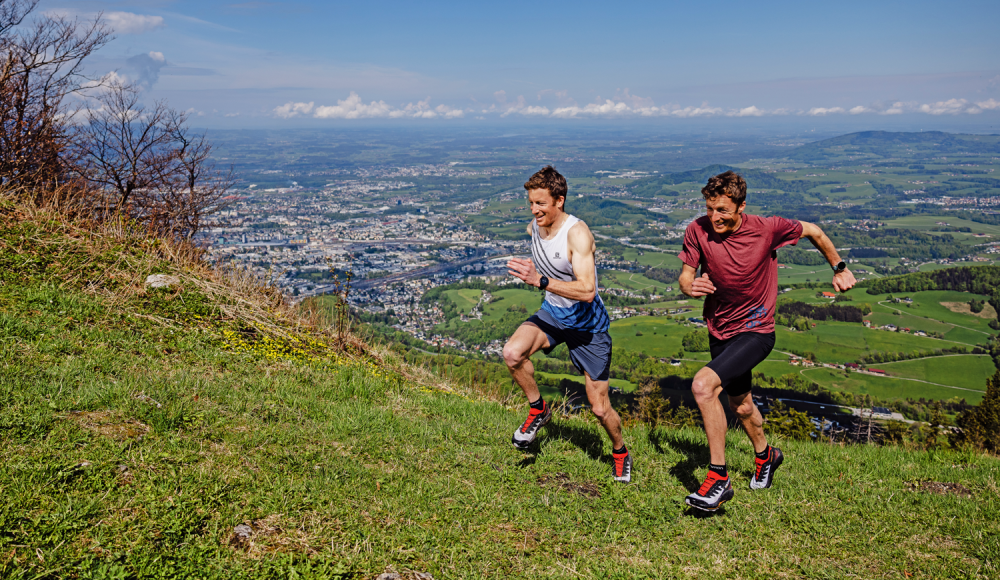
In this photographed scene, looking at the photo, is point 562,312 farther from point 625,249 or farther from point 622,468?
point 625,249

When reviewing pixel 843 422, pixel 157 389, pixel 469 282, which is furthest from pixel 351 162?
pixel 157 389

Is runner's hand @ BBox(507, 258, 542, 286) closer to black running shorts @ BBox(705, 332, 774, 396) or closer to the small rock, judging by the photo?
black running shorts @ BBox(705, 332, 774, 396)

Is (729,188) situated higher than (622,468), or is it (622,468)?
(729,188)

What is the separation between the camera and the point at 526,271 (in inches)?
154

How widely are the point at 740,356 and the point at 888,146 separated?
227747mm

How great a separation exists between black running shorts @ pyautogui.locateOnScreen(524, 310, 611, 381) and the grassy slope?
909 millimetres

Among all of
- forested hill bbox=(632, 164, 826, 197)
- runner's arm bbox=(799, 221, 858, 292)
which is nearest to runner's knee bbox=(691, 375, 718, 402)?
runner's arm bbox=(799, 221, 858, 292)

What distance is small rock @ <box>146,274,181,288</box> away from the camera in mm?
7254

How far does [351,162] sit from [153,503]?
11423 centimetres

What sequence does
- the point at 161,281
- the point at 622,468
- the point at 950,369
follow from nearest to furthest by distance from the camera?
1. the point at 622,468
2. the point at 161,281
3. the point at 950,369

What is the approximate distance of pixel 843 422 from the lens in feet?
81.1

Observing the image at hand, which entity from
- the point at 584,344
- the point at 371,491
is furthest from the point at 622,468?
the point at 371,491

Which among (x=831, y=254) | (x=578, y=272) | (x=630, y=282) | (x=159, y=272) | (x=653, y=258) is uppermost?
(x=831, y=254)

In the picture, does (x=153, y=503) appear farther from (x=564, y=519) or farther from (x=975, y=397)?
(x=975, y=397)
